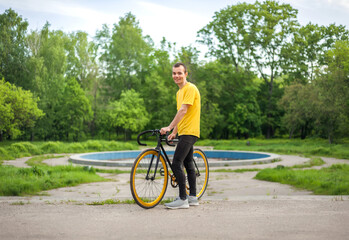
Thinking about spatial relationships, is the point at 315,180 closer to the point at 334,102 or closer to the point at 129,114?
the point at 334,102

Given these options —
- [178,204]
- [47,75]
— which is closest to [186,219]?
[178,204]

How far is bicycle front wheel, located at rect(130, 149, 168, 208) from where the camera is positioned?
15.9 ft

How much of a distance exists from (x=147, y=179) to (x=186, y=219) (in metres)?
1.05

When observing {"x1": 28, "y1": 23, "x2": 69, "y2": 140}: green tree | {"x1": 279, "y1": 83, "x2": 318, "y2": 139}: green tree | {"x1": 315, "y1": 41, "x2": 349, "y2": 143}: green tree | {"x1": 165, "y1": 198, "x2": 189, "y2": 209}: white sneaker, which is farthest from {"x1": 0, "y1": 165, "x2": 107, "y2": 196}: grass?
{"x1": 28, "y1": 23, "x2": 69, "y2": 140}: green tree

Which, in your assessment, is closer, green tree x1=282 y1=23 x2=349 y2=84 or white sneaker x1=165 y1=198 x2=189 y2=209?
white sneaker x1=165 y1=198 x2=189 y2=209

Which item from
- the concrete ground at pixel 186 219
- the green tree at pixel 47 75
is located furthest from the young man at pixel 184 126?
the green tree at pixel 47 75

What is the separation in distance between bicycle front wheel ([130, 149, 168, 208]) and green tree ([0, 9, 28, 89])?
38.2 metres

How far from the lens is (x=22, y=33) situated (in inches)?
1601

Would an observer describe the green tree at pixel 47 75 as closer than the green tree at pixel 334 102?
No

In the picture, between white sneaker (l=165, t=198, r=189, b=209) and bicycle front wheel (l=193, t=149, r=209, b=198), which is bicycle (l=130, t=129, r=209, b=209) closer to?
white sneaker (l=165, t=198, r=189, b=209)

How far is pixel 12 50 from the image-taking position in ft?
129

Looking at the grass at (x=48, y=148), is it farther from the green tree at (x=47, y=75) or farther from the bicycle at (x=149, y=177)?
the green tree at (x=47, y=75)

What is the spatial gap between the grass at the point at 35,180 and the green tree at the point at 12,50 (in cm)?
3139

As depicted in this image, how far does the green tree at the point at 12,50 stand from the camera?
3919cm
